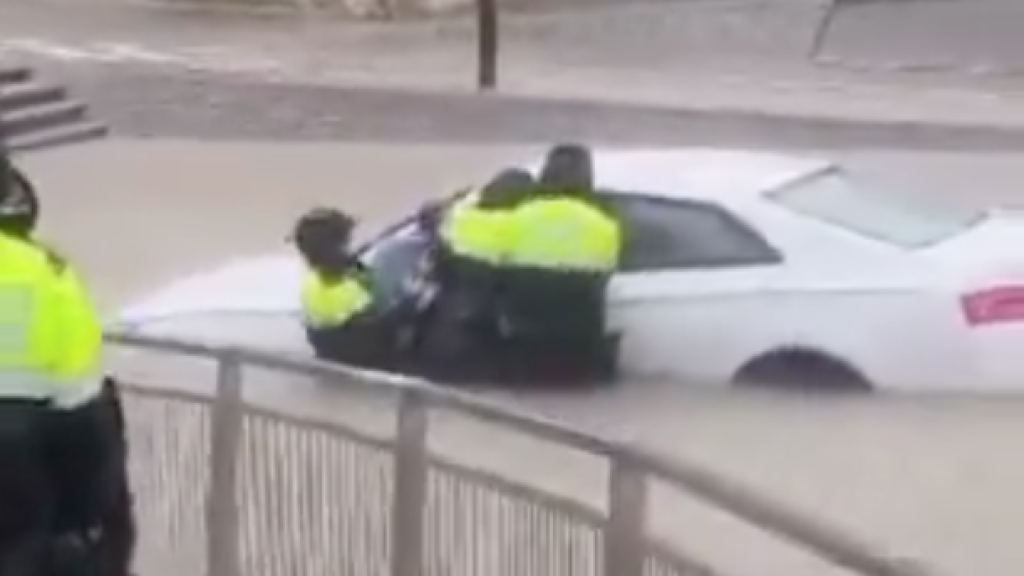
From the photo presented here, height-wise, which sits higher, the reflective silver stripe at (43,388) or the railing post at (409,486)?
the reflective silver stripe at (43,388)

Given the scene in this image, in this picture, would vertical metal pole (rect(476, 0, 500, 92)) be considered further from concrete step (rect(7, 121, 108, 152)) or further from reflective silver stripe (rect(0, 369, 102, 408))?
reflective silver stripe (rect(0, 369, 102, 408))

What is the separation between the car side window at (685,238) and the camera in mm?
13562

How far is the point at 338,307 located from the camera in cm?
1329

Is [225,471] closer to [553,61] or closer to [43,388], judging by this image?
→ [43,388]

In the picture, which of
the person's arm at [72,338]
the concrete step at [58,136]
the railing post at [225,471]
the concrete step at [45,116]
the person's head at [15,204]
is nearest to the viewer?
the person's arm at [72,338]

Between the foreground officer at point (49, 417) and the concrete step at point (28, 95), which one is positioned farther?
the concrete step at point (28, 95)

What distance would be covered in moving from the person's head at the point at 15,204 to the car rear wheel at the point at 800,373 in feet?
21.7

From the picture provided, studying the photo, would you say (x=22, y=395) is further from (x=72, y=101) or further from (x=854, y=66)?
(x=854, y=66)

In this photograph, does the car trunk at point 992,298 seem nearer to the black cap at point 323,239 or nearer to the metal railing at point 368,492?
the black cap at point 323,239

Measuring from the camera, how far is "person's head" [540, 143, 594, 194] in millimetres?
13258

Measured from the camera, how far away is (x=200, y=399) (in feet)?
29.2

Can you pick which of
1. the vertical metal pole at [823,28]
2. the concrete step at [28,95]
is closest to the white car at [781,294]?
the concrete step at [28,95]

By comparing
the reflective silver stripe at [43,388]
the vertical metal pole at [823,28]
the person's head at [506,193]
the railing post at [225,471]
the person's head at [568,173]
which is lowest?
the vertical metal pole at [823,28]

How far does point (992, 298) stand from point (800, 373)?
2.86 feet
